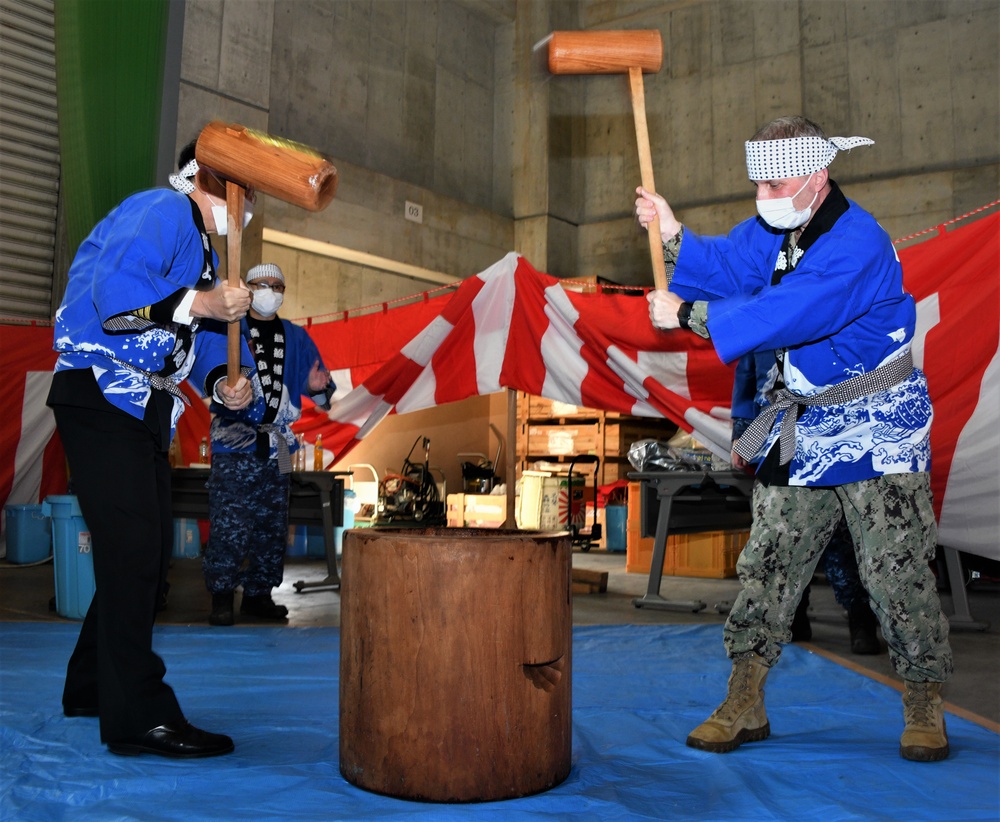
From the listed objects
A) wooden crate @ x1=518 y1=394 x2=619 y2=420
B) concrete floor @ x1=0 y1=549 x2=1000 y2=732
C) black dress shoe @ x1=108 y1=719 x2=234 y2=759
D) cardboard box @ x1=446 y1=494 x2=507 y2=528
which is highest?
wooden crate @ x1=518 y1=394 x2=619 y2=420

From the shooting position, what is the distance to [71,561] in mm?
4125

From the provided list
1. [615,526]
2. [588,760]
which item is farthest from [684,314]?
[615,526]

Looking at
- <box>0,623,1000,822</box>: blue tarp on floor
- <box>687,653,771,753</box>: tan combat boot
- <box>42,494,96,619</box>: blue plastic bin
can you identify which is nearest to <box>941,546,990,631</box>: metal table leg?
<box>0,623,1000,822</box>: blue tarp on floor

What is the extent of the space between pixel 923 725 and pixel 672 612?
2554 millimetres

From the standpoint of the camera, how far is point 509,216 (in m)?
11.9

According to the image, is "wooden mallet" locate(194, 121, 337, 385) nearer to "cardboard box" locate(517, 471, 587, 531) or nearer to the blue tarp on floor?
the blue tarp on floor

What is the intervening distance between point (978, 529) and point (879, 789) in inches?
102

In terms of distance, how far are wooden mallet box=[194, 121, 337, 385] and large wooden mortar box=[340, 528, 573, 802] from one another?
916mm

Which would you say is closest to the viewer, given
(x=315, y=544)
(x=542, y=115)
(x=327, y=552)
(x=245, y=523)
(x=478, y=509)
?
(x=245, y=523)

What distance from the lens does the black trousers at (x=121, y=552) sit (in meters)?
2.01

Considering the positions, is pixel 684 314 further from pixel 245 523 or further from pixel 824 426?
pixel 245 523

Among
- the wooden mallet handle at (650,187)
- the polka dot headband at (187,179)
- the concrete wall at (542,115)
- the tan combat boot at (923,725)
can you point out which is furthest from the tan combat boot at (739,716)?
the concrete wall at (542,115)

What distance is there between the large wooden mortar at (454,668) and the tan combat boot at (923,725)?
884 millimetres

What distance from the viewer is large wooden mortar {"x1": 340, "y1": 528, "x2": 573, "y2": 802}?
1.74m
